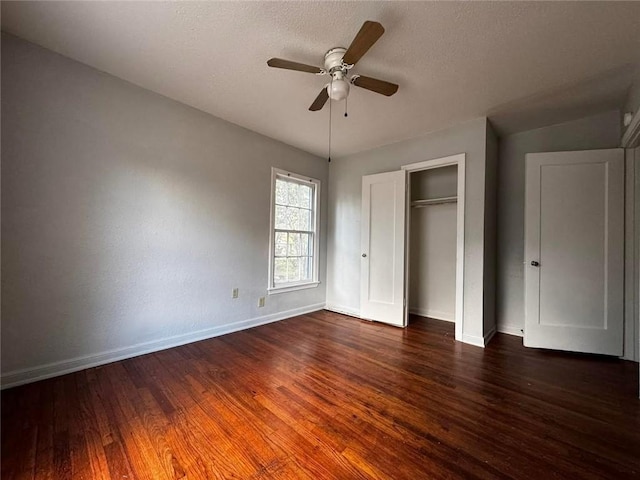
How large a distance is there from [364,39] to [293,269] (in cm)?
308

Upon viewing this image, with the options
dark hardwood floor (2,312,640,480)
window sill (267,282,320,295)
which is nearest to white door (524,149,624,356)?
dark hardwood floor (2,312,640,480)

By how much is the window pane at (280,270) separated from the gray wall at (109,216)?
43 centimetres

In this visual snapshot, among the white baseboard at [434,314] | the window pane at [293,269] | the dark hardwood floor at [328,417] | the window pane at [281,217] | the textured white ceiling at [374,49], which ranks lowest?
the dark hardwood floor at [328,417]

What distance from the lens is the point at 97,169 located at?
2275 millimetres

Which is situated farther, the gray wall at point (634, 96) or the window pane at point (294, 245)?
the window pane at point (294, 245)

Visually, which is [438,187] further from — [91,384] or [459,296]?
[91,384]

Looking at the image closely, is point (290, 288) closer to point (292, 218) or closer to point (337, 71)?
Answer: point (292, 218)

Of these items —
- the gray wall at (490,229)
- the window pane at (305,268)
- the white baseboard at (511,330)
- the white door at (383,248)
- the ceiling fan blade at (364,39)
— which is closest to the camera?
the ceiling fan blade at (364,39)

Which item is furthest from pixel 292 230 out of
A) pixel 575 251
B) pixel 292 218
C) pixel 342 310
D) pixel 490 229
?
pixel 575 251

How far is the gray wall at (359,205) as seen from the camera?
294 centimetres

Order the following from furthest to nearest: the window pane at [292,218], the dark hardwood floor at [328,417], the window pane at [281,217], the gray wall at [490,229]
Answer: the window pane at [292,218] → the window pane at [281,217] → the gray wall at [490,229] → the dark hardwood floor at [328,417]

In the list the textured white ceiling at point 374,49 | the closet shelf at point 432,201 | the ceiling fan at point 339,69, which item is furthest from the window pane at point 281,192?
the closet shelf at point 432,201

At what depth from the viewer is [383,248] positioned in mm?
3709

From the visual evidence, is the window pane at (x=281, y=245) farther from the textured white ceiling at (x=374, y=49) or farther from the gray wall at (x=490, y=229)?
the gray wall at (x=490, y=229)
